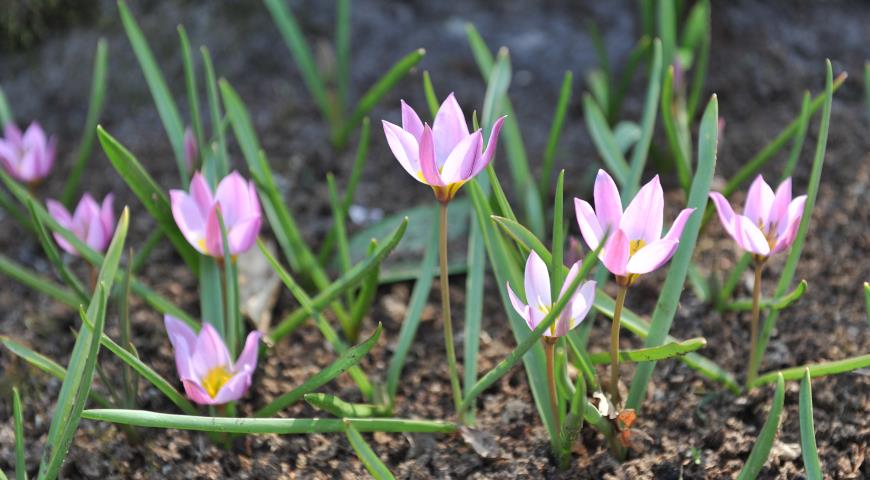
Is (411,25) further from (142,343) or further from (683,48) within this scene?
(142,343)

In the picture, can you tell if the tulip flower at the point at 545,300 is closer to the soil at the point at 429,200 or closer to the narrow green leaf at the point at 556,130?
the soil at the point at 429,200

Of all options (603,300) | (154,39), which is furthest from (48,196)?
(603,300)

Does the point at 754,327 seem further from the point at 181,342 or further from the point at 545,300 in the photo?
the point at 181,342

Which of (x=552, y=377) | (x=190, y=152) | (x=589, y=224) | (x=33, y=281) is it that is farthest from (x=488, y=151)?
(x=33, y=281)

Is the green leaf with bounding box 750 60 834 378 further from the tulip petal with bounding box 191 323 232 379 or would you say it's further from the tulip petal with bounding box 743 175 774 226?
the tulip petal with bounding box 191 323 232 379

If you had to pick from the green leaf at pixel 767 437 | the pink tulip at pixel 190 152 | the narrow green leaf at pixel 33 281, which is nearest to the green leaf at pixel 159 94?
the pink tulip at pixel 190 152

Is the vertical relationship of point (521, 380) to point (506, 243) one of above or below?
below
